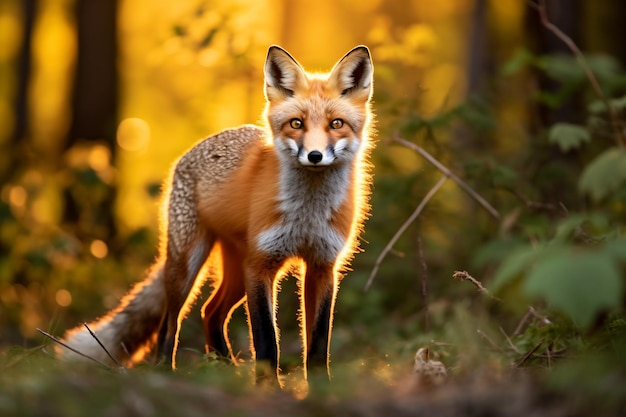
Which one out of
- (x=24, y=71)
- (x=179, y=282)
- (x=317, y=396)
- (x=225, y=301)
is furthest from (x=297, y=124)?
(x=24, y=71)

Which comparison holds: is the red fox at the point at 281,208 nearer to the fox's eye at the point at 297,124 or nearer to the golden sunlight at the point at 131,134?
the fox's eye at the point at 297,124

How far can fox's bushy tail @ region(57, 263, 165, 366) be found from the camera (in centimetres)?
582

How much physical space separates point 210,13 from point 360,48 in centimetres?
343

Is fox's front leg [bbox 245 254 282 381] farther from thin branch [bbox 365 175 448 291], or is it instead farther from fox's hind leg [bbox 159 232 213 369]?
fox's hind leg [bbox 159 232 213 369]

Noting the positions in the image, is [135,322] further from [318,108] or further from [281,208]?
[318,108]

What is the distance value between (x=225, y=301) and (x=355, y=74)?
1.97 metres

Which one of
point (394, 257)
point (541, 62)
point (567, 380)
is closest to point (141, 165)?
point (394, 257)

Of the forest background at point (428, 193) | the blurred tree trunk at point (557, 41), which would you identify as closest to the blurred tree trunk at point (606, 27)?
the forest background at point (428, 193)

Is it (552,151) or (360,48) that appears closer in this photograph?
(360,48)

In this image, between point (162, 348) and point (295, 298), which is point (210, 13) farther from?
point (162, 348)

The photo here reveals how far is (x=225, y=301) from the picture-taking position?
598 cm

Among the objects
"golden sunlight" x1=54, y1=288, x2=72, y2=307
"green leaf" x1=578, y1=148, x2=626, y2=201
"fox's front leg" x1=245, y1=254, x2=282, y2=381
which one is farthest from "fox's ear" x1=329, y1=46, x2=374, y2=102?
"golden sunlight" x1=54, y1=288, x2=72, y2=307

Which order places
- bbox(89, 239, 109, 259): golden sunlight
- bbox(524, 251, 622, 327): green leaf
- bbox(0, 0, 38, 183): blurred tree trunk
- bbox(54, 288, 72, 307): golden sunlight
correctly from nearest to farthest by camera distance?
bbox(524, 251, 622, 327): green leaf → bbox(54, 288, 72, 307): golden sunlight → bbox(89, 239, 109, 259): golden sunlight → bbox(0, 0, 38, 183): blurred tree trunk

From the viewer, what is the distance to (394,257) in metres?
9.07
